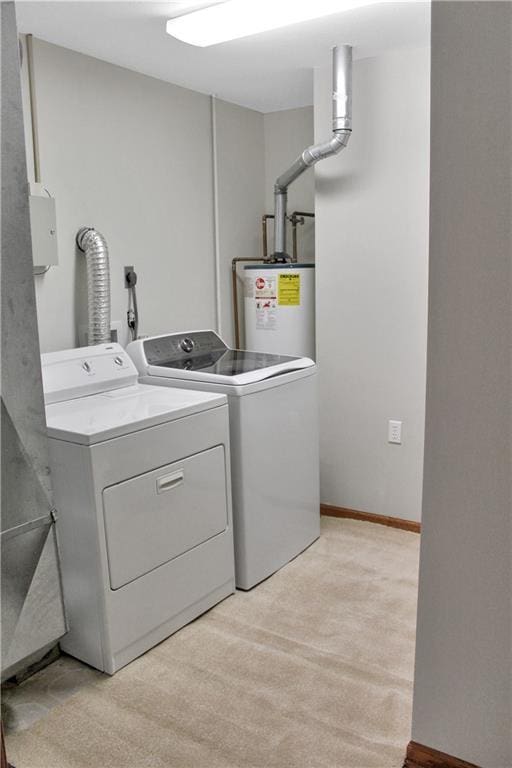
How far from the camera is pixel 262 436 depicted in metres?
2.76

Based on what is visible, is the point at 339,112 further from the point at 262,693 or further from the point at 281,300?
the point at 262,693

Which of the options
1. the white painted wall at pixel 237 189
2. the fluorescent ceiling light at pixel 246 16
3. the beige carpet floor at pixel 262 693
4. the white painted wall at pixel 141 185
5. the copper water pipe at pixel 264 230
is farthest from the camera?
the copper water pipe at pixel 264 230

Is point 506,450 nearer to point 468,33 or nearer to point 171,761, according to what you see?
point 468,33

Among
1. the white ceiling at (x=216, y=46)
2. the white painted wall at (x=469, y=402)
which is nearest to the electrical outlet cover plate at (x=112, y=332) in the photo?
the white ceiling at (x=216, y=46)

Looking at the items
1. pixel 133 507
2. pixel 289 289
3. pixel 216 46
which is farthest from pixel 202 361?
pixel 216 46

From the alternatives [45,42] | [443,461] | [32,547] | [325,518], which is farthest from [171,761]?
[45,42]

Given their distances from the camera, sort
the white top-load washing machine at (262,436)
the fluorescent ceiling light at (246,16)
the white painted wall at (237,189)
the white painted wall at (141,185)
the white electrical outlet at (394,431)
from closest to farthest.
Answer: the fluorescent ceiling light at (246,16) → the white top-load washing machine at (262,436) → the white painted wall at (141,185) → the white electrical outlet at (394,431) → the white painted wall at (237,189)

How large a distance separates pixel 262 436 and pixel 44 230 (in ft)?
4.16

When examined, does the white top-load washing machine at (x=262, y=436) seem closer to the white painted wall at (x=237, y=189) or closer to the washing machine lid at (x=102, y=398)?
the washing machine lid at (x=102, y=398)

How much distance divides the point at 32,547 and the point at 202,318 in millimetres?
2454

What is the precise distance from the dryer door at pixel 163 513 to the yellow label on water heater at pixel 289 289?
1177 millimetres

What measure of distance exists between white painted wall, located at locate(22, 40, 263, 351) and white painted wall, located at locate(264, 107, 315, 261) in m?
0.07

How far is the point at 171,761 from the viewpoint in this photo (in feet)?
5.94

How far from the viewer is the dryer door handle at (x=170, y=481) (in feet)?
7.66
